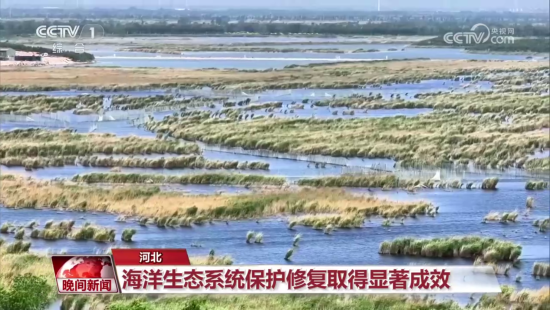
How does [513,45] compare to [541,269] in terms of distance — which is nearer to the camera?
[541,269]

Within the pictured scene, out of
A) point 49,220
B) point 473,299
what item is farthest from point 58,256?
point 473,299

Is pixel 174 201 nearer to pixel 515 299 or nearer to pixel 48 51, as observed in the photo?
pixel 48 51

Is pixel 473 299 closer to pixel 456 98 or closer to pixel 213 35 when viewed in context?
pixel 456 98

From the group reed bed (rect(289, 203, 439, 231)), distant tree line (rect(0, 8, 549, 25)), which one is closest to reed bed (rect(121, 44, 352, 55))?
distant tree line (rect(0, 8, 549, 25))

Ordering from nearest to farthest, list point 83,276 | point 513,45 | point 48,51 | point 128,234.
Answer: point 83,276, point 128,234, point 48,51, point 513,45

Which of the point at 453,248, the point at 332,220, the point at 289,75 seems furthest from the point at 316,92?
the point at 453,248

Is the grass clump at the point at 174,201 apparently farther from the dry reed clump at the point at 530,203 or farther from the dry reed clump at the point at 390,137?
the dry reed clump at the point at 530,203
